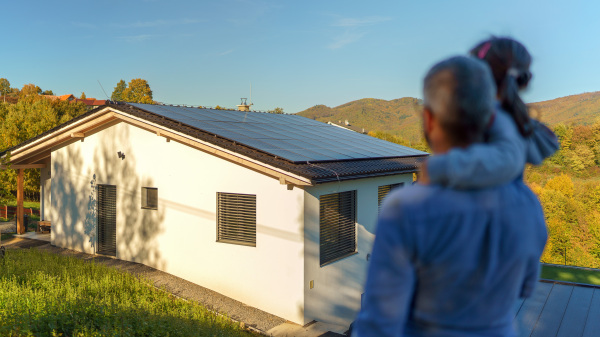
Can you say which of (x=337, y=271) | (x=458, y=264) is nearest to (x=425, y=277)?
(x=458, y=264)

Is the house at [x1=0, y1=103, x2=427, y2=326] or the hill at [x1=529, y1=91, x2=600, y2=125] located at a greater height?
the hill at [x1=529, y1=91, x2=600, y2=125]

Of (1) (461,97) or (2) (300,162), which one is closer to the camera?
(1) (461,97)

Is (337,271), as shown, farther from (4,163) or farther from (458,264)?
(4,163)

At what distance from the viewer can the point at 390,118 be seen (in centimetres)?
8756

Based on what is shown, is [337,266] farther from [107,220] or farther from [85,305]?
[107,220]

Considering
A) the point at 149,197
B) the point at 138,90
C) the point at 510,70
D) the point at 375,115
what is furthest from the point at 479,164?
the point at 375,115

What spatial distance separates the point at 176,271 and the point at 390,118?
79464mm

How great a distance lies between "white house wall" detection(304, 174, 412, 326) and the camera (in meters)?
9.95

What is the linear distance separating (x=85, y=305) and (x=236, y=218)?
5.02m

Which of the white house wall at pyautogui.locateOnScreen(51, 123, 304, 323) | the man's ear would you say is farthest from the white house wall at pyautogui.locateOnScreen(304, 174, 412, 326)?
the man's ear

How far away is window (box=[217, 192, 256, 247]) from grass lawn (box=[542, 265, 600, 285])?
7739 millimetres

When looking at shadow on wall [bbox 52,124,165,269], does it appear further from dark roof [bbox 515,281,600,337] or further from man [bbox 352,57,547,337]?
man [bbox 352,57,547,337]

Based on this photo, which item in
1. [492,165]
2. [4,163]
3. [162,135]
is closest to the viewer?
[492,165]

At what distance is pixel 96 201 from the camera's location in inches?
545
